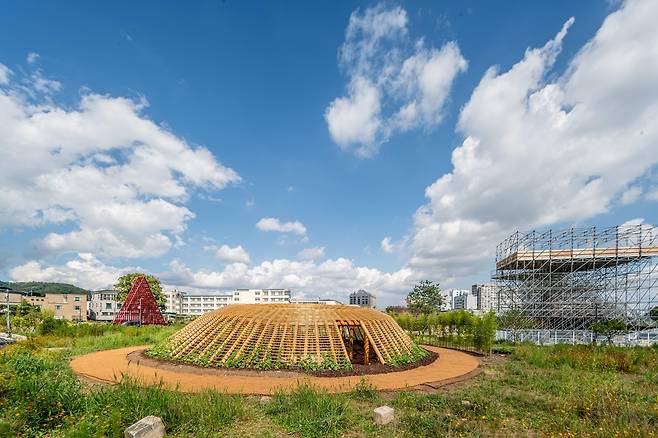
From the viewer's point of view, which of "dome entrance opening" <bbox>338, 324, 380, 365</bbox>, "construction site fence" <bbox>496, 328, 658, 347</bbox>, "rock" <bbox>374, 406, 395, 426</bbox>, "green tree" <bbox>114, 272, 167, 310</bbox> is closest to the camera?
"rock" <bbox>374, 406, 395, 426</bbox>

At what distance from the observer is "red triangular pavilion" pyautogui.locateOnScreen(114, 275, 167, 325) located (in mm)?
37963

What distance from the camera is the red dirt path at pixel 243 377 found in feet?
31.6

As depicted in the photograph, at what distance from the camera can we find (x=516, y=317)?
2998 cm

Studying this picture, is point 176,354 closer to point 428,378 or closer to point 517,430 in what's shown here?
point 428,378

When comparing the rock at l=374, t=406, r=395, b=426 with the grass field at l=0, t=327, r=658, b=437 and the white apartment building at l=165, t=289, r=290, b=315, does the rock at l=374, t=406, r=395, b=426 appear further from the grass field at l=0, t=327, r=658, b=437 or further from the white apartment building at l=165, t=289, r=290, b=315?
the white apartment building at l=165, t=289, r=290, b=315

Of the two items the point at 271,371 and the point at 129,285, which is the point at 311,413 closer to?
the point at 271,371

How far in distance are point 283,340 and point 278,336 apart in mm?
293

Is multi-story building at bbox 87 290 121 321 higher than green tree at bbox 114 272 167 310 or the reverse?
the reverse

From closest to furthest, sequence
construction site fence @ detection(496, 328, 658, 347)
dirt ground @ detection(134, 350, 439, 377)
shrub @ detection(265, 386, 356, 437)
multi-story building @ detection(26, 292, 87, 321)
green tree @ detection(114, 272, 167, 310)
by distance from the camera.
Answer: shrub @ detection(265, 386, 356, 437)
dirt ground @ detection(134, 350, 439, 377)
construction site fence @ detection(496, 328, 658, 347)
green tree @ detection(114, 272, 167, 310)
multi-story building @ detection(26, 292, 87, 321)

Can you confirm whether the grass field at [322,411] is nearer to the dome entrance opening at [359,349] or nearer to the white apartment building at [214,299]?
the dome entrance opening at [359,349]

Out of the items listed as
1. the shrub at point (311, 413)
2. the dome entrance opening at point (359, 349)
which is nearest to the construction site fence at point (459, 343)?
the dome entrance opening at point (359, 349)

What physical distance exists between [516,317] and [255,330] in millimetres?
26024

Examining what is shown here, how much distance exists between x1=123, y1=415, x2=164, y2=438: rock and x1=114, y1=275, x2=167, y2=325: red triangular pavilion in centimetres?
3667

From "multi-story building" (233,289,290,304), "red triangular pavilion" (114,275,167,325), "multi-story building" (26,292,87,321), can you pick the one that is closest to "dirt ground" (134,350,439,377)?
"red triangular pavilion" (114,275,167,325)
